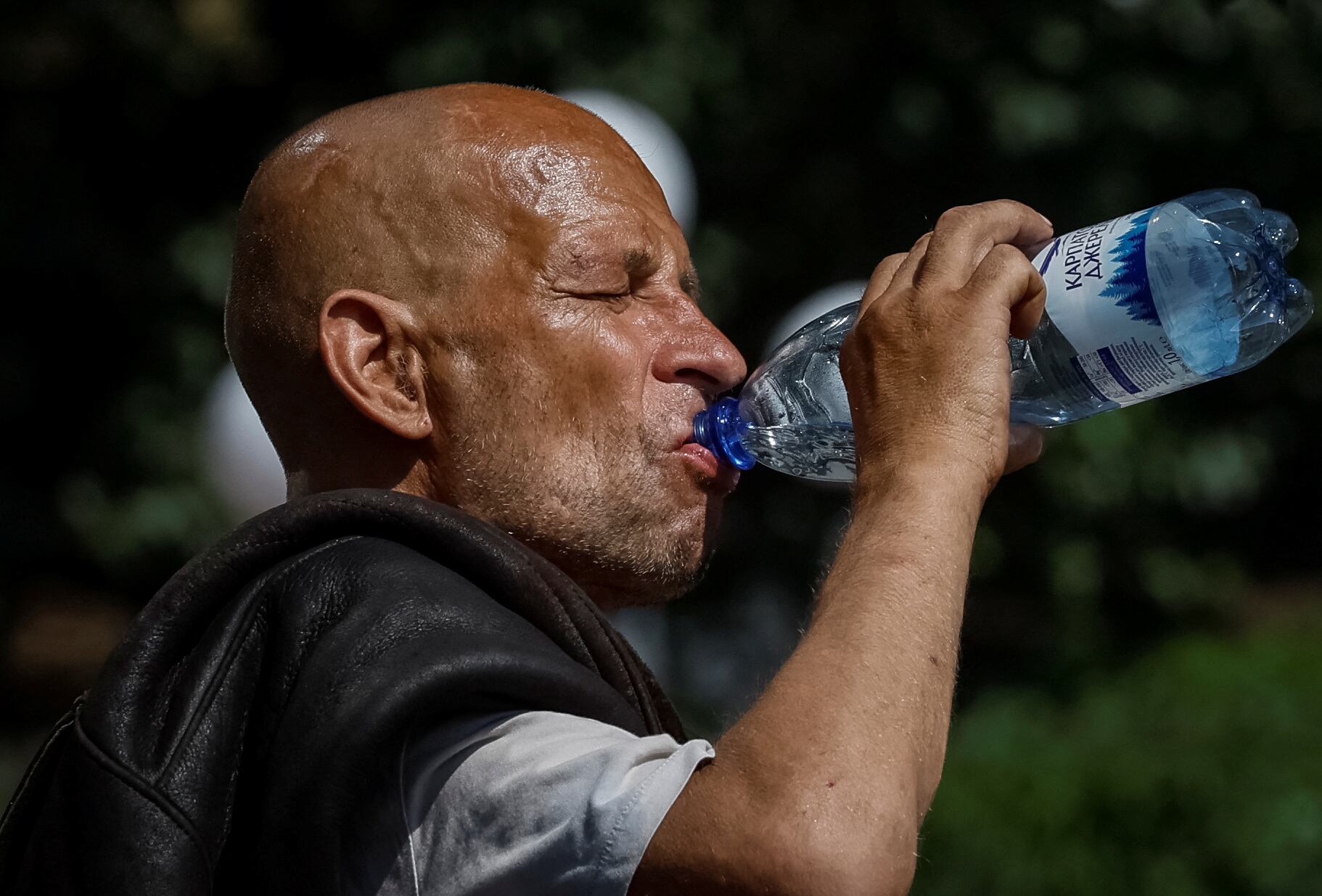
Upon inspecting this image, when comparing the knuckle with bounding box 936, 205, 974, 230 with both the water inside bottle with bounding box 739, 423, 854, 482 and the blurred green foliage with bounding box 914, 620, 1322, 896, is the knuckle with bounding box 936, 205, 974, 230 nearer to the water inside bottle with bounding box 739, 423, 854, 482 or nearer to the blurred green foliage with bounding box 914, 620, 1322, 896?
the water inside bottle with bounding box 739, 423, 854, 482

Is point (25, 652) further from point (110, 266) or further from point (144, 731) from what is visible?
point (144, 731)

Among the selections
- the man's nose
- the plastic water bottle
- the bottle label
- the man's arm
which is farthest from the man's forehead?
the bottle label

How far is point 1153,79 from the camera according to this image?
17.7 feet

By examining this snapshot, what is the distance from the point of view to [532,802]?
1.55m

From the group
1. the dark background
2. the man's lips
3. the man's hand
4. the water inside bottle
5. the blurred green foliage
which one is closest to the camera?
the man's hand

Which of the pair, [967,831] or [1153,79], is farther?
[1153,79]

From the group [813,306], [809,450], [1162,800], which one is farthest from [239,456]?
[1162,800]

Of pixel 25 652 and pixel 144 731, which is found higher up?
pixel 144 731

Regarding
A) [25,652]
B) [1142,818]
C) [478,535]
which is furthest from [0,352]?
[478,535]

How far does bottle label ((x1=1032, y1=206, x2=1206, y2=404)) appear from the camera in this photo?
2.07m

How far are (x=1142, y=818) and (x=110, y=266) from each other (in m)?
3.56

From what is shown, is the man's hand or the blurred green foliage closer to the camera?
the man's hand

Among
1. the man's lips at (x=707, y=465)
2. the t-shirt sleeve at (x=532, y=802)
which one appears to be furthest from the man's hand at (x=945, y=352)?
the t-shirt sleeve at (x=532, y=802)

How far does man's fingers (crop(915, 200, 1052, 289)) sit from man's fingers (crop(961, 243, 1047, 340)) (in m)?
0.02
